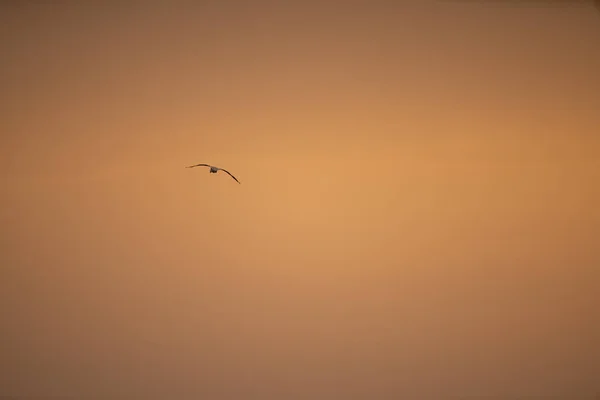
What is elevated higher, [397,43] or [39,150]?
[397,43]

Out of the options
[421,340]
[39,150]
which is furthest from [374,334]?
[39,150]

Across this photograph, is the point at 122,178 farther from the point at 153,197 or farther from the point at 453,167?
the point at 453,167

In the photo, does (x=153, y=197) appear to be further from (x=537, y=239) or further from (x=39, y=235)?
(x=537, y=239)

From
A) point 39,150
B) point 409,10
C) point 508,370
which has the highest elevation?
point 409,10

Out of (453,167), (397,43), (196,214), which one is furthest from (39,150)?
(453,167)

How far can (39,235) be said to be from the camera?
2070 millimetres

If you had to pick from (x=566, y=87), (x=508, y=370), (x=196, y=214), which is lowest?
(x=508, y=370)

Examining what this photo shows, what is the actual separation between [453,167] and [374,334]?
79 cm

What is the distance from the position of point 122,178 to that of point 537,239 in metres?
1.78

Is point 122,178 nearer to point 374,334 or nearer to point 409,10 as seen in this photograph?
point 374,334

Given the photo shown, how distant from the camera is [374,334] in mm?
2078

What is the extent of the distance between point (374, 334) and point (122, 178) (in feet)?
4.07

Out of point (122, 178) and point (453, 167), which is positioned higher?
point (453, 167)

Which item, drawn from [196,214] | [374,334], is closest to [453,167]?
[374,334]
